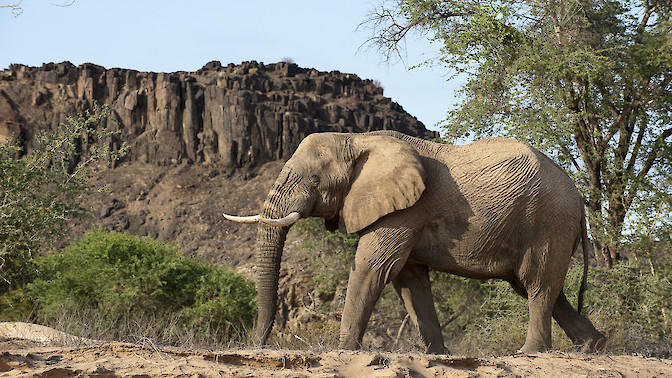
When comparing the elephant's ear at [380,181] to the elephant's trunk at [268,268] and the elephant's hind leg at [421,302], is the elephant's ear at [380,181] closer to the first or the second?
the elephant's trunk at [268,268]

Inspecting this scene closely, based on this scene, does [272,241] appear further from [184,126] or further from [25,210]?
[184,126]

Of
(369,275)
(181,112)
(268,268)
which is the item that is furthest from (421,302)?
(181,112)

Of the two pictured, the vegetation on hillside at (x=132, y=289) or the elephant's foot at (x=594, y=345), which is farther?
the vegetation on hillside at (x=132, y=289)

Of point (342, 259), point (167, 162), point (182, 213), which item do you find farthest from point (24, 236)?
point (167, 162)

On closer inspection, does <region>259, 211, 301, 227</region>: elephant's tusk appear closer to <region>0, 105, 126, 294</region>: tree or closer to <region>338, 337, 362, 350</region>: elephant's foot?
<region>338, 337, 362, 350</region>: elephant's foot

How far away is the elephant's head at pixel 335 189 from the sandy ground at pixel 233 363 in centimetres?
159

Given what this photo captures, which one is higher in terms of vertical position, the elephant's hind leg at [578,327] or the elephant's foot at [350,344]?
the elephant's hind leg at [578,327]

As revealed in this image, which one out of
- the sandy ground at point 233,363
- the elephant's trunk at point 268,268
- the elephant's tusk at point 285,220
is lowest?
the sandy ground at point 233,363

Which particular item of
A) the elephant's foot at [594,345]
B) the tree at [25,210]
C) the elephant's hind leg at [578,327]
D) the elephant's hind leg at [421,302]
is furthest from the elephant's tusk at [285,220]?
the tree at [25,210]

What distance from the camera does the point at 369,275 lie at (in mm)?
7750

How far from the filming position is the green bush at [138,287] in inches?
640

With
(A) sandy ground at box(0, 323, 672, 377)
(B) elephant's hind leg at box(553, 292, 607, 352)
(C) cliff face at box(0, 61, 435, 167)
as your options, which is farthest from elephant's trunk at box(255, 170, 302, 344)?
(C) cliff face at box(0, 61, 435, 167)

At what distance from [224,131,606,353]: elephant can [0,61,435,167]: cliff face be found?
67.9m

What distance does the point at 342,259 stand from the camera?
16969mm
